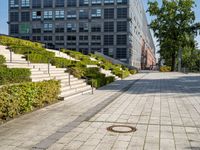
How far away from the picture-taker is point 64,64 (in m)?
23.7

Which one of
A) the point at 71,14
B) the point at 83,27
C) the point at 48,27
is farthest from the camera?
the point at 48,27

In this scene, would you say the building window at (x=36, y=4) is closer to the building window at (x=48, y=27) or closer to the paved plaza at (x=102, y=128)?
the building window at (x=48, y=27)

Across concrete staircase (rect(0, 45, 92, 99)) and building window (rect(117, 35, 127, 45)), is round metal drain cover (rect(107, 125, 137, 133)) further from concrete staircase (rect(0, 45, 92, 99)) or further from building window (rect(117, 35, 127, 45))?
building window (rect(117, 35, 127, 45))

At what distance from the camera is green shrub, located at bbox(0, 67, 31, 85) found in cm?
1260

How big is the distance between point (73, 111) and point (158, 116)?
3.20m

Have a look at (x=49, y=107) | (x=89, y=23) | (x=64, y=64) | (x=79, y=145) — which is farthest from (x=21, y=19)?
(x=79, y=145)

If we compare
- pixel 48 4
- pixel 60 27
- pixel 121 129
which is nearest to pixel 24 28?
pixel 48 4

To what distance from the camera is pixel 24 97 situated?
34.3 feet

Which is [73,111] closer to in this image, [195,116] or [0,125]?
[0,125]

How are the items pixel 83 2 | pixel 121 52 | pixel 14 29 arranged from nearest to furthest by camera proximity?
pixel 121 52 → pixel 83 2 → pixel 14 29

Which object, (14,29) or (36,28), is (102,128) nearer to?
(36,28)

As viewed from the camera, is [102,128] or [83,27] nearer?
[102,128]

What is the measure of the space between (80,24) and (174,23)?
28225mm

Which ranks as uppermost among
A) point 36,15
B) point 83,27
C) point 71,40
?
point 36,15
